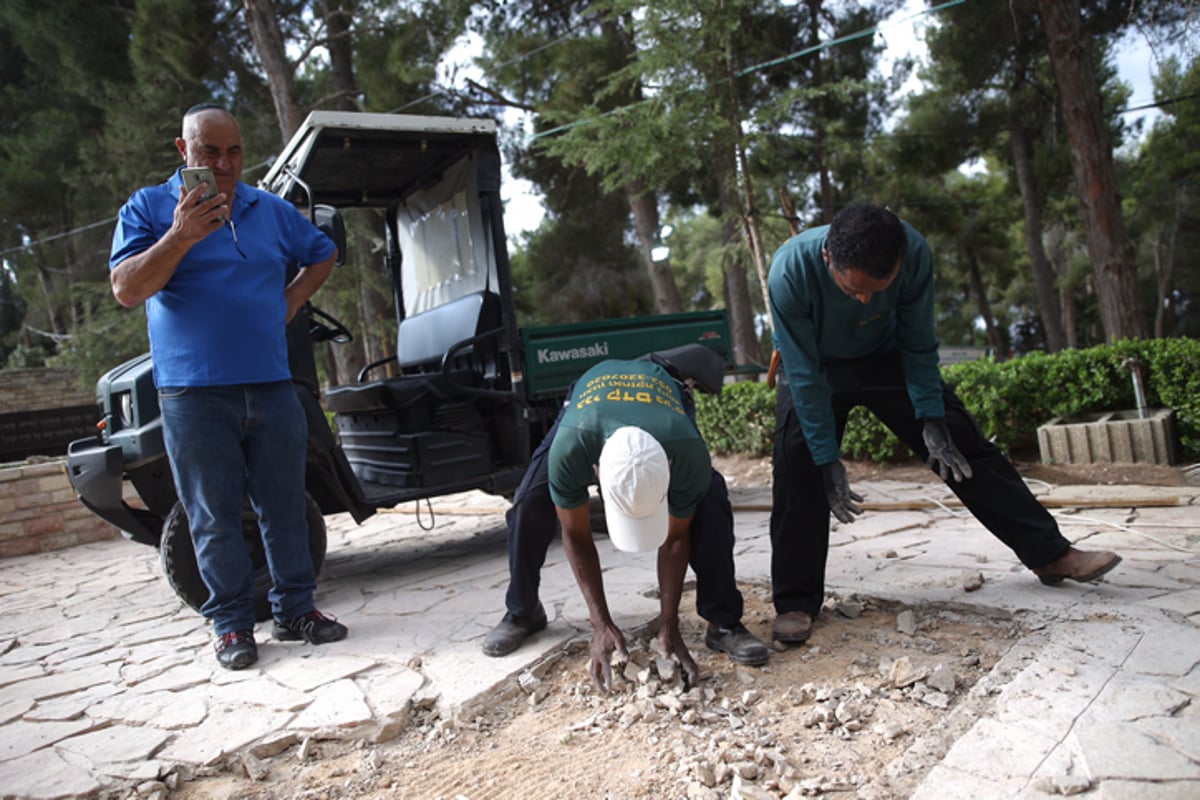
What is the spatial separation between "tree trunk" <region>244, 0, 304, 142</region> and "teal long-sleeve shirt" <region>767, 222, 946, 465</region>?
32.3 ft

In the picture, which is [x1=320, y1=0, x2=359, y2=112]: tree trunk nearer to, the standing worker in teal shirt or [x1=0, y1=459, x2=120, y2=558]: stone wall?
[x1=0, y1=459, x2=120, y2=558]: stone wall

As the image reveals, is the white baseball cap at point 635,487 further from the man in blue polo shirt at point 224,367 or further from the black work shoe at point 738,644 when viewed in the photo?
the man in blue polo shirt at point 224,367

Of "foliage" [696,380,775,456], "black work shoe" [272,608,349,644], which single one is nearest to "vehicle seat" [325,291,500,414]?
"black work shoe" [272,608,349,644]

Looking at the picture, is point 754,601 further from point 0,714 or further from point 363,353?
point 363,353

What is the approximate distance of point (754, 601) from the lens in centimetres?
351

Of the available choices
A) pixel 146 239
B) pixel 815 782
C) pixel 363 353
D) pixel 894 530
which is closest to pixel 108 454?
pixel 146 239

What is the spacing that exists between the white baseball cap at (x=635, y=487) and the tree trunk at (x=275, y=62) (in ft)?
33.8

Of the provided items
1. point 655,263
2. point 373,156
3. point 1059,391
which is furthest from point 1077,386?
point 655,263

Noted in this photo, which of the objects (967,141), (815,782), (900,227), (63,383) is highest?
(967,141)

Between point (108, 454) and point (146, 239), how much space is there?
4.13 ft

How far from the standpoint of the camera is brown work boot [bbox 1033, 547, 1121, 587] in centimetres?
296

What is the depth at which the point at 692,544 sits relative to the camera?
2.90 metres

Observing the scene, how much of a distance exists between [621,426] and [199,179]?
1.86 metres

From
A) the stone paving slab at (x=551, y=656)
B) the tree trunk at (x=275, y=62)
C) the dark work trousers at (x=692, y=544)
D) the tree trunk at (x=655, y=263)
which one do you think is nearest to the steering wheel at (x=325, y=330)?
the stone paving slab at (x=551, y=656)
